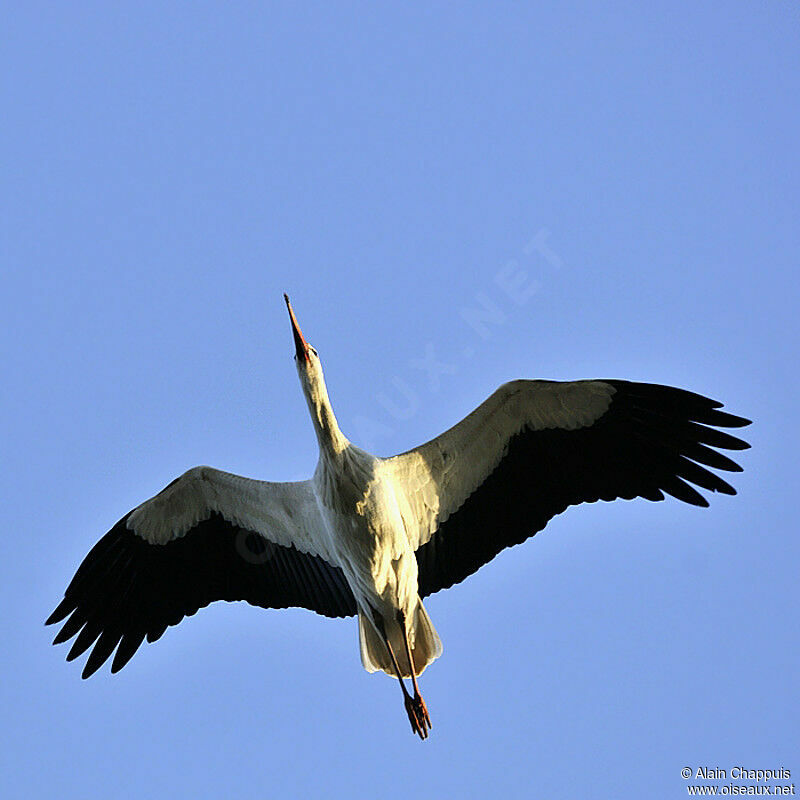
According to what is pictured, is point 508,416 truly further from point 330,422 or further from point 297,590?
point 297,590

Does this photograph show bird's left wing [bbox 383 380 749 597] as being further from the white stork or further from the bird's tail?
the bird's tail

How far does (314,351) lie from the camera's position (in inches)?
327

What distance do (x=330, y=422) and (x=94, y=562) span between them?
89.4 inches

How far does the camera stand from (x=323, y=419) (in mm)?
7871

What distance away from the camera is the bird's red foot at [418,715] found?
27.1 feet

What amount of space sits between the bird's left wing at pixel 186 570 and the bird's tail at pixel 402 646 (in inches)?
13.6

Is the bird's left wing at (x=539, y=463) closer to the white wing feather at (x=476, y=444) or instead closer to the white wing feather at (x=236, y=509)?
the white wing feather at (x=476, y=444)

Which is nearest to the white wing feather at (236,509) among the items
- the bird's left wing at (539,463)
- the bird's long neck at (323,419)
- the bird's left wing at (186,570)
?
the bird's left wing at (186,570)

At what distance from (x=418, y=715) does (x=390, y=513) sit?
154 cm

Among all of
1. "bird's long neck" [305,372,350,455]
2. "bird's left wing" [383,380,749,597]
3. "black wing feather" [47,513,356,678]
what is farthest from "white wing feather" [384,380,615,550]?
"black wing feather" [47,513,356,678]

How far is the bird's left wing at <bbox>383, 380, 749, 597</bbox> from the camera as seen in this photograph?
7.98 m

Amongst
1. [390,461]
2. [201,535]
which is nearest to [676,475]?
[390,461]

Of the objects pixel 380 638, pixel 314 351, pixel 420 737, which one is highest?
pixel 314 351

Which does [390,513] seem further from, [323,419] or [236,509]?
[236,509]
